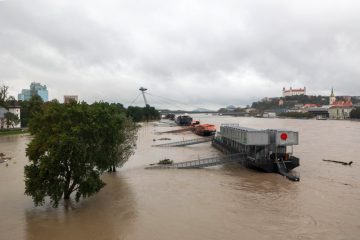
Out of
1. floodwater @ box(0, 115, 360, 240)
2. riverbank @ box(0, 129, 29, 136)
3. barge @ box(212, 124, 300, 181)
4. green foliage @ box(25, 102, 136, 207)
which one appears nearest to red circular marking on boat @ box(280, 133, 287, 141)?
barge @ box(212, 124, 300, 181)

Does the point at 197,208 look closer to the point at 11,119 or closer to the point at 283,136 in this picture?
the point at 283,136

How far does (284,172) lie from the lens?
136 ft

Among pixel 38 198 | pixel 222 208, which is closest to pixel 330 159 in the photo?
pixel 222 208

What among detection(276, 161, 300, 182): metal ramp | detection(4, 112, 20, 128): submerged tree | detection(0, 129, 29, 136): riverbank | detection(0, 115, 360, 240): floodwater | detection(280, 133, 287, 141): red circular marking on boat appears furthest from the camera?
detection(4, 112, 20, 128): submerged tree

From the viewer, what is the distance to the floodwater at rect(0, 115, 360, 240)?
23344mm

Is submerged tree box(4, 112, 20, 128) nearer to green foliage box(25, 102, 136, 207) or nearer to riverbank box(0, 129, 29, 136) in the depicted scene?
riverbank box(0, 129, 29, 136)

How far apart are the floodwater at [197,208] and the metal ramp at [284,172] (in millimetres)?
730

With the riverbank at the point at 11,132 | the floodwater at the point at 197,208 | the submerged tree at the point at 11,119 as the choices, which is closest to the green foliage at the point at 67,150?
the floodwater at the point at 197,208

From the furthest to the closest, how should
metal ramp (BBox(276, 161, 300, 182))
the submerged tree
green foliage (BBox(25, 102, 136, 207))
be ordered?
the submerged tree → metal ramp (BBox(276, 161, 300, 182)) → green foliage (BBox(25, 102, 136, 207))

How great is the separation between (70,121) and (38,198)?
5.62m

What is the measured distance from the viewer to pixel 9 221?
83.1 ft

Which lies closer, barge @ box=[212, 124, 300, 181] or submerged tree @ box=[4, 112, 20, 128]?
barge @ box=[212, 124, 300, 181]

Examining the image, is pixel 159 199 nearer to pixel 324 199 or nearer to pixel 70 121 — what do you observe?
pixel 70 121

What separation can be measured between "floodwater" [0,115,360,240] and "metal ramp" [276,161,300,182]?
0.73 metres
